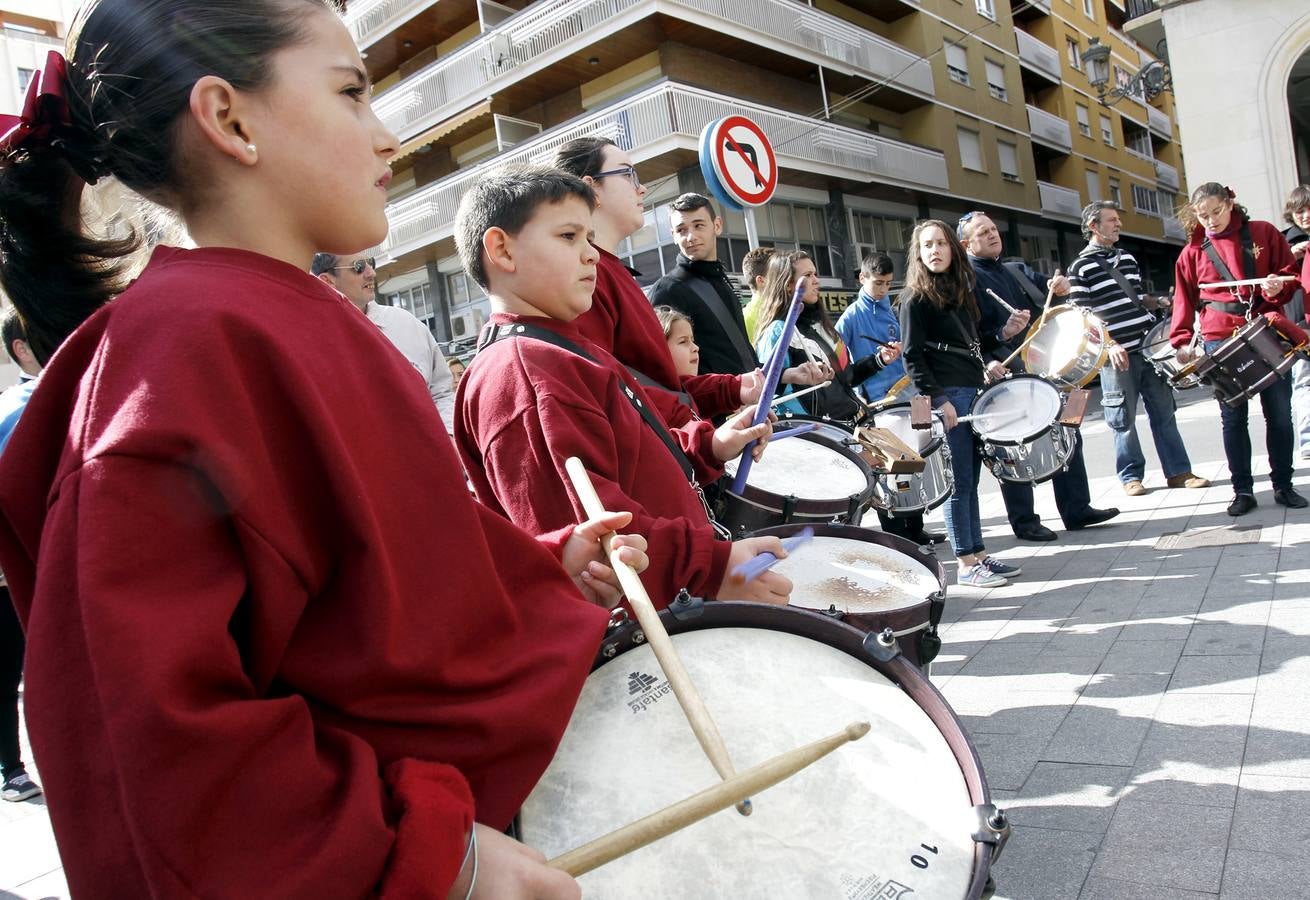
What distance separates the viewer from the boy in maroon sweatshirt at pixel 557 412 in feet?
6.00

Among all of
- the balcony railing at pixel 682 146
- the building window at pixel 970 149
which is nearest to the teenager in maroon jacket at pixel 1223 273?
the balcony railing at pixel 682 146

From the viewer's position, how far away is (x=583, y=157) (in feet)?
10.7

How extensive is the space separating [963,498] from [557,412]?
4058 millimetres

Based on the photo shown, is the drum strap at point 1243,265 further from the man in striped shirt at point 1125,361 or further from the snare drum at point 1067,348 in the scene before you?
the snare drum at point 1067,348

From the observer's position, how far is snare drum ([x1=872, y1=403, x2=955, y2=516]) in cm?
532

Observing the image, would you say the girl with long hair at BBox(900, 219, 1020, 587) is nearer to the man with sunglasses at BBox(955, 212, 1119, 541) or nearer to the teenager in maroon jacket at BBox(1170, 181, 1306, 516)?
the man with sunglasses at BBox(955, 212, 1119, 541)

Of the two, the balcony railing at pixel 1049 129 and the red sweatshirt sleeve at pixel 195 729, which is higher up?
the balcony railing at pixel 1049 129

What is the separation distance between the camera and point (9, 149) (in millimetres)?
1203

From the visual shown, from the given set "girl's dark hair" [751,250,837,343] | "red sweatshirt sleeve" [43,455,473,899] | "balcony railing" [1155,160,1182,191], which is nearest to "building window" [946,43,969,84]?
"balcony railing" [1155,160,1182,191]

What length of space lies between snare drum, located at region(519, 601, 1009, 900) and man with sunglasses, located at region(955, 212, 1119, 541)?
4.94 metres

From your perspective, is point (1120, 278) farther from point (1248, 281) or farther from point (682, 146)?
point (682, 146)

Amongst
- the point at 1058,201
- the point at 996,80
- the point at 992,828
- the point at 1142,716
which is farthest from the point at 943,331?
the point at 1058,201

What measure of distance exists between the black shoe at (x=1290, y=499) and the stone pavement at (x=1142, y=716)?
0.05 m

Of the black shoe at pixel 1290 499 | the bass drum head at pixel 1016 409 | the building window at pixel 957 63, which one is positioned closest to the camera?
the bass drum head at pixel 1016 409
